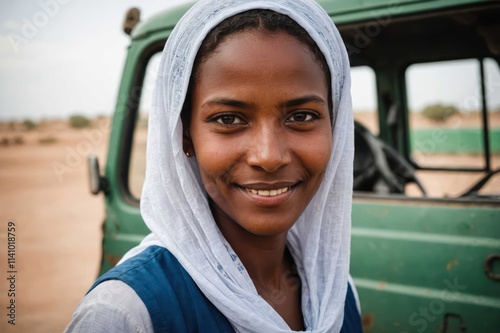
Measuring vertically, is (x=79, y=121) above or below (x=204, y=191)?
above

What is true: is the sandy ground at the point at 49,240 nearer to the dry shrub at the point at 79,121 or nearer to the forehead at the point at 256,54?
the forehead at the point at 256,54

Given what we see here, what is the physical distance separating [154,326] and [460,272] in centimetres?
132

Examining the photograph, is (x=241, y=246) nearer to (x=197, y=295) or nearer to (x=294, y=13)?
A: (x=197, y=295)

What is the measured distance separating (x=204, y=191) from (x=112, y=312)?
431mm

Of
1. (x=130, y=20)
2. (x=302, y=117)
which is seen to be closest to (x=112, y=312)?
(x=302, y=117)

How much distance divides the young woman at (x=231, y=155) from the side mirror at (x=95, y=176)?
124cm

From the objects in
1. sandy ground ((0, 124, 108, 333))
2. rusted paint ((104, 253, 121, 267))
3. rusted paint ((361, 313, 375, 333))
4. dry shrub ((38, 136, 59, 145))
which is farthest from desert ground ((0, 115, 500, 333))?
dry shrub ((38, 136, 59, 145))

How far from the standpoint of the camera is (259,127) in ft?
3.46

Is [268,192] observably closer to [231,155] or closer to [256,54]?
[231,155]

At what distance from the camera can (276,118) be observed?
3.48ft

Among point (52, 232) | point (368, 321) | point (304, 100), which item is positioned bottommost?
point (52, 232)

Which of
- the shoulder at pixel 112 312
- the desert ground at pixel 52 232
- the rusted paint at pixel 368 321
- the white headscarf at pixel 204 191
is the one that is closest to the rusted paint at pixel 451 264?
the rusted paint at pixel 368 321

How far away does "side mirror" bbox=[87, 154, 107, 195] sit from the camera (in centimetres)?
230

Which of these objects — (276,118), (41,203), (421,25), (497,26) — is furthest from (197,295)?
(41,203)
